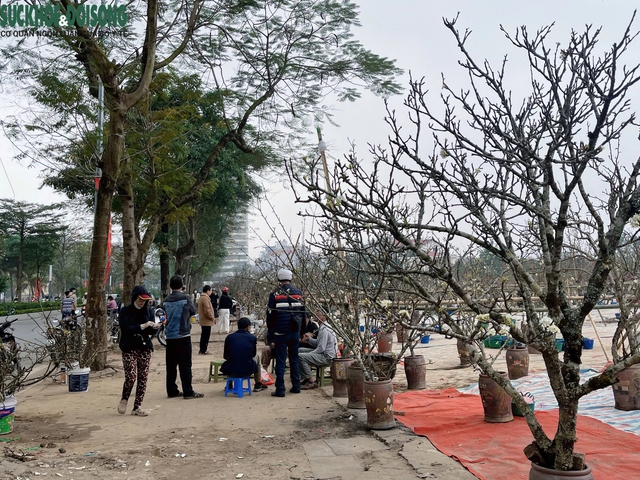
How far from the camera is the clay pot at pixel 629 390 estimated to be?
6.07 meters

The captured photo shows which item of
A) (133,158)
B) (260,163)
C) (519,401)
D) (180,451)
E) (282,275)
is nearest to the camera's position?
(519,401)

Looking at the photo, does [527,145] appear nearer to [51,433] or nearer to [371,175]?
[371,175]

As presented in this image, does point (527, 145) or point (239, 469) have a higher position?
point (527, 145)

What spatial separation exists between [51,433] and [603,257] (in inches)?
219

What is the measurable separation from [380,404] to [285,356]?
2.51 m

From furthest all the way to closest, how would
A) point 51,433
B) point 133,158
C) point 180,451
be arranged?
point 133,158 → point 51,433 → point 180,451

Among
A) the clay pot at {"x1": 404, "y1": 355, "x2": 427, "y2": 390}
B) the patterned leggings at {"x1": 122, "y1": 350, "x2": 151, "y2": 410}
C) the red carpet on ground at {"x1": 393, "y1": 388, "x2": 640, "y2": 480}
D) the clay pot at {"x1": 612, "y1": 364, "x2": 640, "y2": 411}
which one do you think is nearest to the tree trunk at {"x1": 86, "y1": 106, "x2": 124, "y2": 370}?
the patterned leggings at {"x1": 122, "y1": 350, "x2": 151, "y2": 410}

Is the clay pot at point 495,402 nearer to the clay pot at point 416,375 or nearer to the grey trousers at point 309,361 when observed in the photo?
the clay pot at point 416,375

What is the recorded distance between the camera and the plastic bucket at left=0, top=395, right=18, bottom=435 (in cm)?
563

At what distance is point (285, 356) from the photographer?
8.07 metres

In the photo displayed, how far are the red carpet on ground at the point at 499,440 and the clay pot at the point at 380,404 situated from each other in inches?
11.9

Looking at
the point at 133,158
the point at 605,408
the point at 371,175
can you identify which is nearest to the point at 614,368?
the point at 371,175

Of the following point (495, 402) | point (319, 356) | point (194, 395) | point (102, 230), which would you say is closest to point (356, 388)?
point (495, 402)

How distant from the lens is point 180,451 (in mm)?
5309
